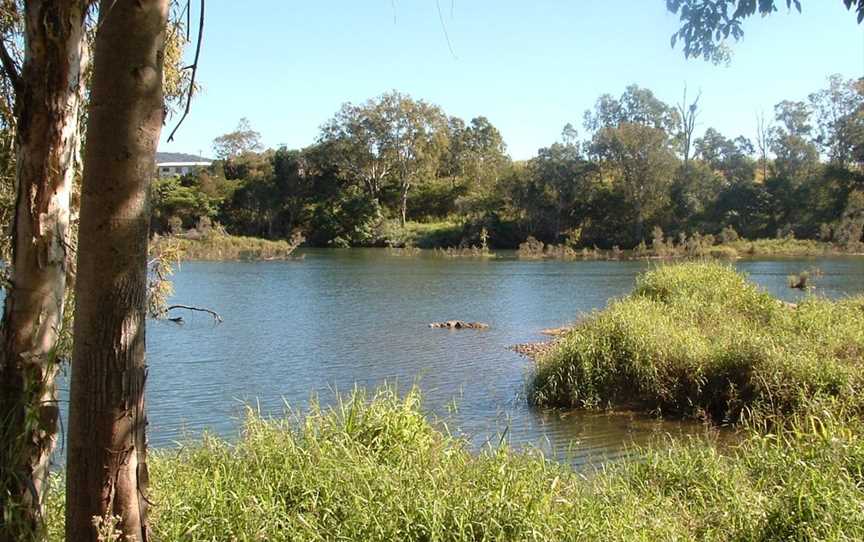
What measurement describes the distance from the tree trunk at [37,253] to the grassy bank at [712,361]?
353 inches

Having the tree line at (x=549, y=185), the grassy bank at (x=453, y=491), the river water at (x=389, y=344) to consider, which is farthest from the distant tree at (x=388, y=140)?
the grassy bank at (x=453, y=491)

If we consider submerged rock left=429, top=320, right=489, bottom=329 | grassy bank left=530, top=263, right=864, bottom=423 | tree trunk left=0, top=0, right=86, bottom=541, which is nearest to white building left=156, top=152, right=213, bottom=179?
submerged rock left=429, top=320, right=489, bottom=329

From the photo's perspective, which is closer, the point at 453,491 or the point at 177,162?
the point at 453,491

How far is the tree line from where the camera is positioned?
199 ft

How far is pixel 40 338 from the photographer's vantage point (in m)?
3.72

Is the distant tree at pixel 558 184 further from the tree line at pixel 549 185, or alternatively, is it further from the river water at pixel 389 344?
the river water at pixel 389 344

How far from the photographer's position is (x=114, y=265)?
2891 mm

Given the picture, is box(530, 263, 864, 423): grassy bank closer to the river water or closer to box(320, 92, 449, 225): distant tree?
the river water

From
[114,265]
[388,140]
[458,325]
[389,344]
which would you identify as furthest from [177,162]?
[114,265]

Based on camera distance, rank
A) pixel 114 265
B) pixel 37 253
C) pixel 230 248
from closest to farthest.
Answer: pixel 114 265
pixel 37 253
pixel 230 248

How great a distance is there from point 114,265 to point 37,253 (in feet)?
3.50

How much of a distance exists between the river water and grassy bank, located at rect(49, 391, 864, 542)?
1.82m

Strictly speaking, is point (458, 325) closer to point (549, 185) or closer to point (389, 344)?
point (389, 344)

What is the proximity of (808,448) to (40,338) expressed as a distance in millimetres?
5479
